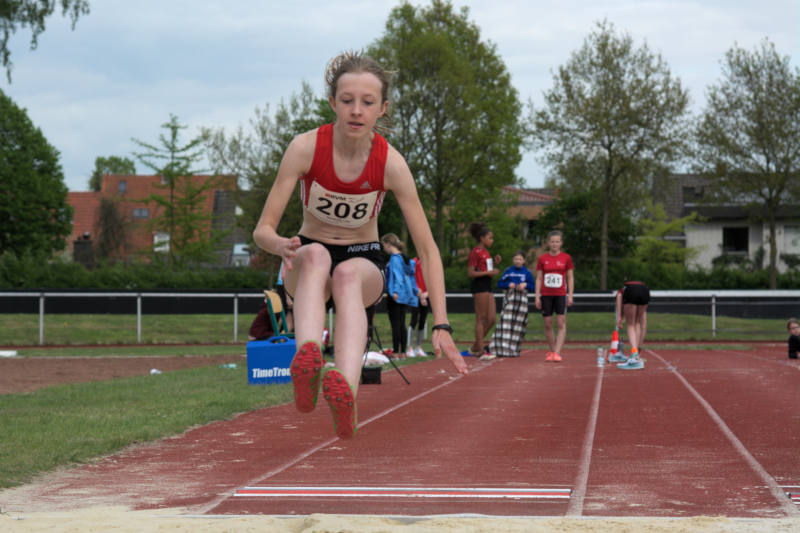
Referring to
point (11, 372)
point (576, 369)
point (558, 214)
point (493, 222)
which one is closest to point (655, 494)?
point (576, 369)

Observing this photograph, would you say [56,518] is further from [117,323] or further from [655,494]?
[117,323]

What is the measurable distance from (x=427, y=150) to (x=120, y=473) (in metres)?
28.1

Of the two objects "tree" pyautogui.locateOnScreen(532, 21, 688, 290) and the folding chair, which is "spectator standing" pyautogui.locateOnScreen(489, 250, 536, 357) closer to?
the folding chair

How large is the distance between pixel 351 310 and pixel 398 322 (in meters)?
10.7

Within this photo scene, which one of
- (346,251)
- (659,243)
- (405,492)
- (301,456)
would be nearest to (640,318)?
(301,456)

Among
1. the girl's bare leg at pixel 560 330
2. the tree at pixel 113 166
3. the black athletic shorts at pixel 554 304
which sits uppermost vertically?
the tree at pixel 113 166

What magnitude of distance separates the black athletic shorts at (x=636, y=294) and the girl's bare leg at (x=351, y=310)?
9117 mm

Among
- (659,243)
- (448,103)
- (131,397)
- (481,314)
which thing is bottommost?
(131,397)

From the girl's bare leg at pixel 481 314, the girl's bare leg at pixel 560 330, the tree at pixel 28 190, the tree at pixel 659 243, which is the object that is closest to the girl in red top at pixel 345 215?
the girl's bare leg at pixel 560 330

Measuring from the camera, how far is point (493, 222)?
2363 inches

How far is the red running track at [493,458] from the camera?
191 inches

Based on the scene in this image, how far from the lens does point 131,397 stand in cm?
1009

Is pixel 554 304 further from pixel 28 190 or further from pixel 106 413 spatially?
pixel 28 190

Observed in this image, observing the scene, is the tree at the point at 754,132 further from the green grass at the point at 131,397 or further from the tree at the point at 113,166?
the tree at the point at 113,166
